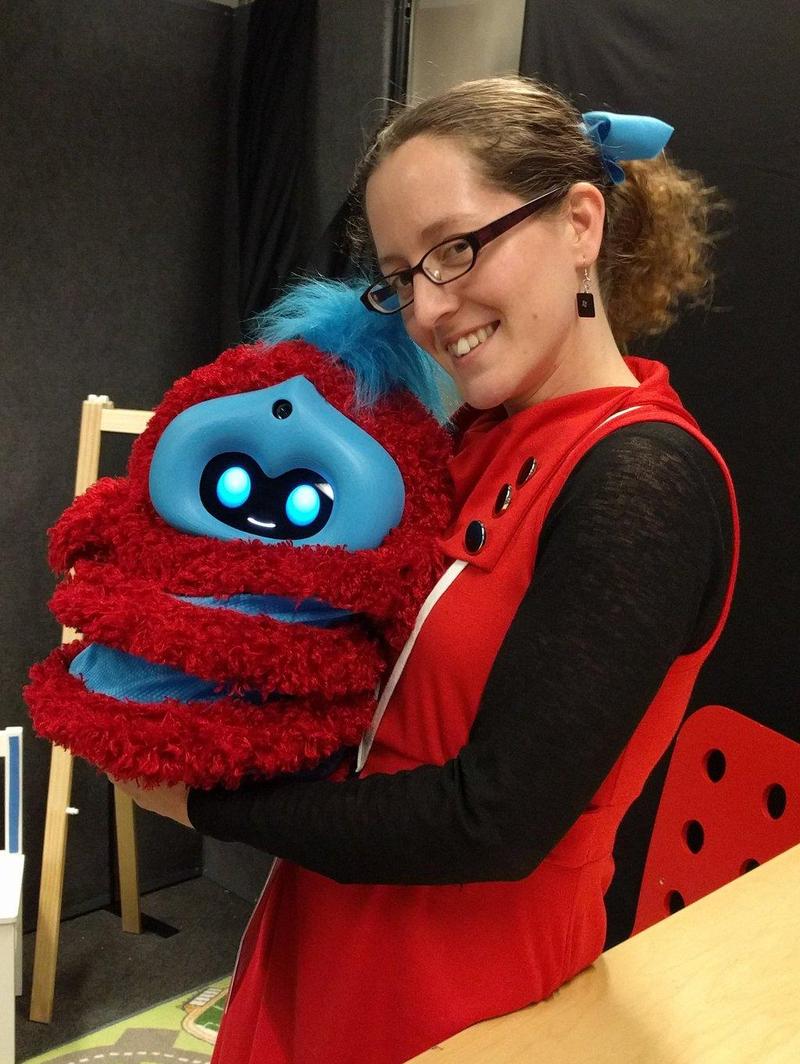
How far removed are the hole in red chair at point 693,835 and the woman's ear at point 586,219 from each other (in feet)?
3.42

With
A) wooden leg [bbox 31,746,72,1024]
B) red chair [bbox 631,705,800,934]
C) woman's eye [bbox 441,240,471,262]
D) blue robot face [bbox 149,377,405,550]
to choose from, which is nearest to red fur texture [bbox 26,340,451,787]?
blue robot face [bbox 149,377,405,550]

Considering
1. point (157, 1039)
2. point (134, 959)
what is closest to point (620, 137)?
point (157, 1039)

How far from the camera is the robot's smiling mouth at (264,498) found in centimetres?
85

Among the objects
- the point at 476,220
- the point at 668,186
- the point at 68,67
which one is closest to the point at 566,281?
the point at 476,220

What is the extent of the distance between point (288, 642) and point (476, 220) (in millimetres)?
370

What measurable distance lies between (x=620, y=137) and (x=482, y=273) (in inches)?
8.6

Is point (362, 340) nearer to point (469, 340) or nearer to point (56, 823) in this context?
point (469, 340)

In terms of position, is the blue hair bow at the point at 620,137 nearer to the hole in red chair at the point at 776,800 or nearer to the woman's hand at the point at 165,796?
the woman's hand at the point at 165,796

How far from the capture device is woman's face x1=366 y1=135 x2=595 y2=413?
0.80 m

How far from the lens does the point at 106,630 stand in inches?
30.9

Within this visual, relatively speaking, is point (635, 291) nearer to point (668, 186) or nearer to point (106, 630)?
point (668, 186)

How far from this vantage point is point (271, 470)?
857 mm

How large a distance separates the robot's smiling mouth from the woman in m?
0.12

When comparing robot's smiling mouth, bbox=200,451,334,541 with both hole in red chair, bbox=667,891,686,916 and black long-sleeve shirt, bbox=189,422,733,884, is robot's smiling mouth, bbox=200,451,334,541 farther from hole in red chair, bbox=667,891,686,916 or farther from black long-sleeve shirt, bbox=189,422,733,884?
hole in red chair, bbox=667,891,686,916
